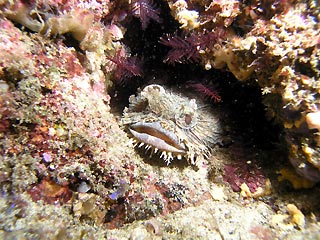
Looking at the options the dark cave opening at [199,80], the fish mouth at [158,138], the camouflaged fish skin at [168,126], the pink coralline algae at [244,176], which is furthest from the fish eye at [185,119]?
the pink coralline algae at [244,176]

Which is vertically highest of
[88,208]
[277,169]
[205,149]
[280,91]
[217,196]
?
[280,91]

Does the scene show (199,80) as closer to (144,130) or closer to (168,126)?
(168,126)

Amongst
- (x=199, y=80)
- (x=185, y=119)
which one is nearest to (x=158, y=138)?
(x=185, y=119)

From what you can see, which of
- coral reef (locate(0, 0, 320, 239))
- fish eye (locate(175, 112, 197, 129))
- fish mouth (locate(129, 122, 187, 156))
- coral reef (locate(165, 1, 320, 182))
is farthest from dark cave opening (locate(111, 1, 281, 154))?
fish mouth (locate(129, 122, 187, 156))

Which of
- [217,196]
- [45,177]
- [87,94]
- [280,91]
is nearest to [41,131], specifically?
[45,177]

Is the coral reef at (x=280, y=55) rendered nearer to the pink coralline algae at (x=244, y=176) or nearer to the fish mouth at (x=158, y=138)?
the pink coralline algae at (x=244, y=176)

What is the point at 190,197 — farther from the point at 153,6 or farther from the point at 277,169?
the point at 153,6

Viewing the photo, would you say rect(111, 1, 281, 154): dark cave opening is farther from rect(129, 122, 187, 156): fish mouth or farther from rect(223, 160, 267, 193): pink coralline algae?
rect(129, 122, 187, 156): fish mouth
